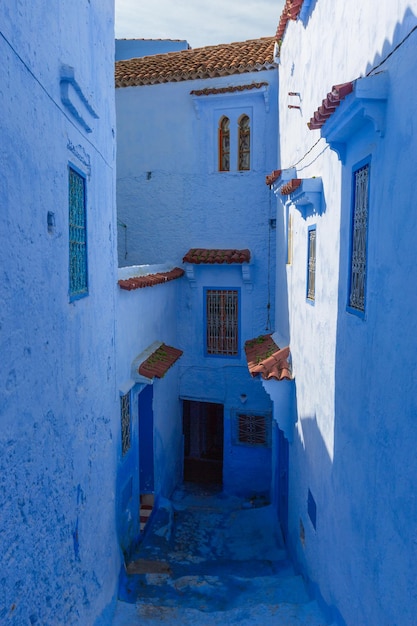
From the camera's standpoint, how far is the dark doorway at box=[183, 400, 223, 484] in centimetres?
A: 1398

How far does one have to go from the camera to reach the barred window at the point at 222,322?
11672mm

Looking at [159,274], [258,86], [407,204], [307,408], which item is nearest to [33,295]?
[407,204]

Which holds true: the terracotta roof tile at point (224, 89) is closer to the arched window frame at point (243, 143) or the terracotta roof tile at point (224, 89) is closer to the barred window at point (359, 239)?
the arched window frame at point (243, 143)

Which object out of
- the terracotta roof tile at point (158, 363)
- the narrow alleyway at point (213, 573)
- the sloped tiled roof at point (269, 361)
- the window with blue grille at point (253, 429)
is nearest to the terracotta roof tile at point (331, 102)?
the sloped tiled roof at point (269, 361)

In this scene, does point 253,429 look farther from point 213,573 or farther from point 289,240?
point 289,240

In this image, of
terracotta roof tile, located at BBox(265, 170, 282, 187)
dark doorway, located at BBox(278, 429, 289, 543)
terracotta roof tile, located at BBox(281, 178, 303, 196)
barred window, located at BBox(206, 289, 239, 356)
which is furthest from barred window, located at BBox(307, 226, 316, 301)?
barred window, located at BBox(206, 289, 239, 356)

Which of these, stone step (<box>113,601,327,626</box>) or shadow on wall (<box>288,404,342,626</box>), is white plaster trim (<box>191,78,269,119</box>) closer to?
shadow on wall (<box>288,404,342,626</box>)

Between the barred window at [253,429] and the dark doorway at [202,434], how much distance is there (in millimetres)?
2194

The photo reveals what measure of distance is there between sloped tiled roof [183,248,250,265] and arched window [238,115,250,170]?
1.95 metres

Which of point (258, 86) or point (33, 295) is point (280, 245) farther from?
point (33, 295)

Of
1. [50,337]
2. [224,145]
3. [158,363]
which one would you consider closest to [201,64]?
[224,145]

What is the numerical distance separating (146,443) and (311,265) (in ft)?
17.0

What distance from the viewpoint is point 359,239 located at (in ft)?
14.5

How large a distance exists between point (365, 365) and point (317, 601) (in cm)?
334
